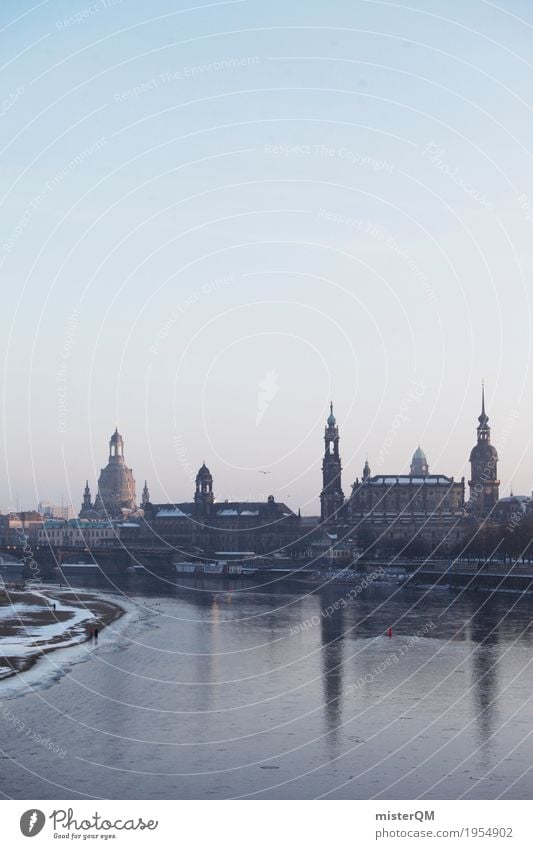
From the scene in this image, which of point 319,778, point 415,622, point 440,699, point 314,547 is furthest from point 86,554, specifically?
point 319,778

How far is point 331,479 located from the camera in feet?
582

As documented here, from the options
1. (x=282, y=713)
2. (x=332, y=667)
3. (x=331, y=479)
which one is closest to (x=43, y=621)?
(x=332, y=667)

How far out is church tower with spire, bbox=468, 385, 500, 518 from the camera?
17725cm

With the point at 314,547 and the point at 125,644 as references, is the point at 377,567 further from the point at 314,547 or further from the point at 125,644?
the point at 125,644

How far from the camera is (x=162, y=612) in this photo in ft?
280

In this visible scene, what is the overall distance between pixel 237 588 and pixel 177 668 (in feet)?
226

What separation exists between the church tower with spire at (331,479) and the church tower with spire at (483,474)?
21058mm

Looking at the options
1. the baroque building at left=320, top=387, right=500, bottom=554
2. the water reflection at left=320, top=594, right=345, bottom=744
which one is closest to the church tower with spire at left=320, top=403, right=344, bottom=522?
the baroque building at left=320, top=387, right=500, bottom=554

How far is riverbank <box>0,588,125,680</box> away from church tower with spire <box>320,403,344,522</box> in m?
75.2

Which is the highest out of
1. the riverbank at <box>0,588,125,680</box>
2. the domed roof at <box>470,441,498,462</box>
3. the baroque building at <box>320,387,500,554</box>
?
the domed roof at <box>470,441,498,462</box>

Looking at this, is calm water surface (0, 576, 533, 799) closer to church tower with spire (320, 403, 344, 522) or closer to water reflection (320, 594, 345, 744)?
water reflection (320, 594, 345, 744)

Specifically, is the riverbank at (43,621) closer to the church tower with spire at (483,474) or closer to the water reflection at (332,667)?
the water reflection at (332,667)

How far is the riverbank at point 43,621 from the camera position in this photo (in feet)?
180

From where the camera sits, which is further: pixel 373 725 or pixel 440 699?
pixel 440 699
